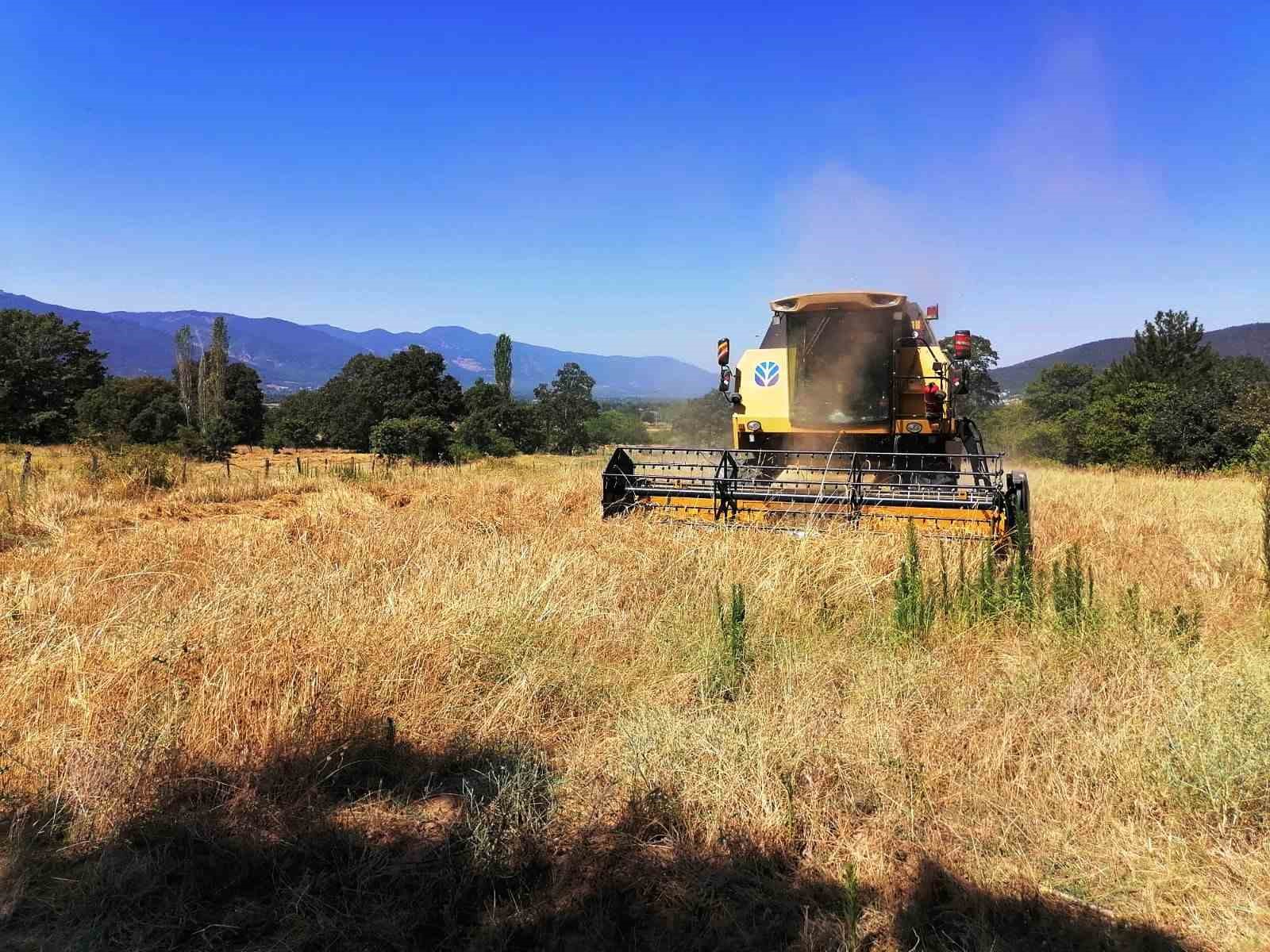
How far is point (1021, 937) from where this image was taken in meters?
2.14

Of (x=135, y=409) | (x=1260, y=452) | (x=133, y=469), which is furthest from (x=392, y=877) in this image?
(x=135, y=409)

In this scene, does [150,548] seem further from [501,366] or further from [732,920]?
[501,366]

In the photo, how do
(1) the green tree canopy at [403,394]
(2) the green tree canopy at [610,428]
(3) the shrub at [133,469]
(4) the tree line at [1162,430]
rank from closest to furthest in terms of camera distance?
(3) the shrub at [133,469]
(4) the tree line at [1162,430]
(1) the green tree canopy at [403,394]
(2) the green tree canopy at [610,428]

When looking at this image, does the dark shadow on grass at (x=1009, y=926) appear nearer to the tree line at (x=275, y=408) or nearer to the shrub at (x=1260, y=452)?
the shrub at (x=1260, y=452)

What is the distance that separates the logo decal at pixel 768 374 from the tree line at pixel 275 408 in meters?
26.0

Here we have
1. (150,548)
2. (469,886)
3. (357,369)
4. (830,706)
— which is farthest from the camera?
(357,369)

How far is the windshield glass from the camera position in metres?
8.91

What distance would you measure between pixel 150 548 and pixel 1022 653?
6.39 m

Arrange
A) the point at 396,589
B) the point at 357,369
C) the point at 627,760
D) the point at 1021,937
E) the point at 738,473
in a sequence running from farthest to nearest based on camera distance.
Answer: the point at 357,369, the point at 738,473, the point at 396,589, the point at 627,760, the point at 1021,937

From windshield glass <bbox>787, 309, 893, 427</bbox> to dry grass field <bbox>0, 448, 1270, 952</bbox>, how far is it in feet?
13.3

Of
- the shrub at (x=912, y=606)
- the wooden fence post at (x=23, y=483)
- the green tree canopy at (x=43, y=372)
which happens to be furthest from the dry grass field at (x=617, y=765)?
the green tree canopy at (x=43, y=372)

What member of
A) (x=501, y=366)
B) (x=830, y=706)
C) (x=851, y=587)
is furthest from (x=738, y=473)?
(x=501, y=366)

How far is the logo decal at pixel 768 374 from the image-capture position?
9.33 m

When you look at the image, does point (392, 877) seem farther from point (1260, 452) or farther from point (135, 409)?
point (135, 409)
